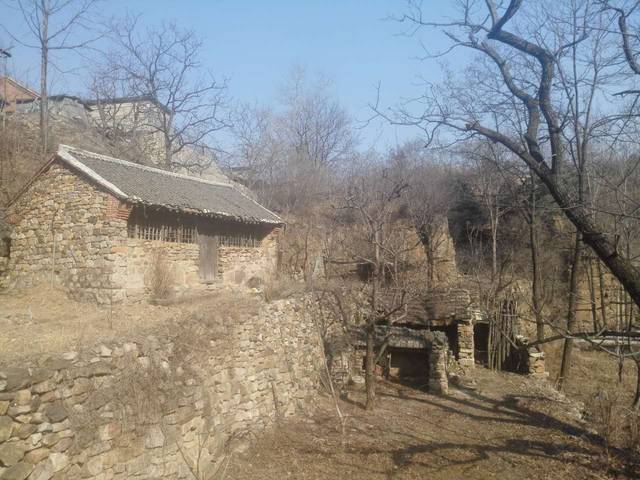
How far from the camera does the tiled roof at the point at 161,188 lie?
11703mm

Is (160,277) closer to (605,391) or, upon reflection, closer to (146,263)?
(146,263)

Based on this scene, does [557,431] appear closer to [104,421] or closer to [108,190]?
[104,421]

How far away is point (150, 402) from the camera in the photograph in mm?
6992

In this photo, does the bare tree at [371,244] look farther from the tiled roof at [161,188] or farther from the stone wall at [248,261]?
the tiled roof at [161,188]

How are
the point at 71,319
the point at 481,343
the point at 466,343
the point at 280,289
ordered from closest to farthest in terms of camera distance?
1. the point at 71,319
2. the point at 280,289
3. the point at 466,343
4. the point at 481,343

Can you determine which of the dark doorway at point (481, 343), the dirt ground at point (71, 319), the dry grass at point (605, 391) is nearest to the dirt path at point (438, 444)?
the dry grass at point (605, 391)

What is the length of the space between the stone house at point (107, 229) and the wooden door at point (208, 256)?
3 centimetres

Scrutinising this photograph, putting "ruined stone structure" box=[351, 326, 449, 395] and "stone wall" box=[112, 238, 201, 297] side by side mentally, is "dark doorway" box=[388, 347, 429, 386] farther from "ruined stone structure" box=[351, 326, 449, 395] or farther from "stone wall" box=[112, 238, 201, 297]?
"stone wall" box=[112, 238, 201, 297]

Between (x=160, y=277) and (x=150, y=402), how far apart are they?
18.2ft

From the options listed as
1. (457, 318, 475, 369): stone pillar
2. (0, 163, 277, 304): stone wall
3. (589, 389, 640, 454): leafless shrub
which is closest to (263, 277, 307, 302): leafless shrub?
(0, 163, 277, 304): stone wall

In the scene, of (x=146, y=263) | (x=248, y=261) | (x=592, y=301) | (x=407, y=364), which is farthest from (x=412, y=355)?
(x=146, y=263)

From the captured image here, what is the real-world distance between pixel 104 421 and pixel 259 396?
4.08 m

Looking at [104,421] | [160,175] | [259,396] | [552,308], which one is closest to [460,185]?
[552,308]

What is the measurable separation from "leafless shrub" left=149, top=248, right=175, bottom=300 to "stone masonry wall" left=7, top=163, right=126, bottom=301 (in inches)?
37.0
